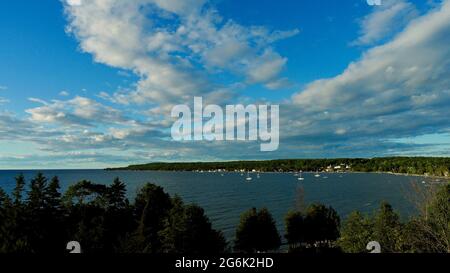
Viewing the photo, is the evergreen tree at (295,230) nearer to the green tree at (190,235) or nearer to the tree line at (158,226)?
Result: the tree line at (158,226)

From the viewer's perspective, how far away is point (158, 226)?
48.3m

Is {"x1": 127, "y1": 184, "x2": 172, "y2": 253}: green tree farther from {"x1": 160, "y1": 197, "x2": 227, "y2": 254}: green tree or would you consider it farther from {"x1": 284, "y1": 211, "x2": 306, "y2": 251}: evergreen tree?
{"x1": 284, "y1": 211, "x2": 306, "y2": 251}: evergreen tree

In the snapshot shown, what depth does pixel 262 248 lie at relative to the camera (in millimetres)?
44625

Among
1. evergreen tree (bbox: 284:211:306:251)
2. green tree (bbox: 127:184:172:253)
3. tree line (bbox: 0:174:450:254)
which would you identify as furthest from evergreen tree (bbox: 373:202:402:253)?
green tree (bbox: 127:184:172:253)

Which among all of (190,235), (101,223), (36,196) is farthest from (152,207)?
(36,196)

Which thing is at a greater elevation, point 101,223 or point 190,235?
point 101,223

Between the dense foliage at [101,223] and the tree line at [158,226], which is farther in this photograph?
the dense foliage at [101,223]

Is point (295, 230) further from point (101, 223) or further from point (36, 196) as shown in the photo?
point (36, 196)

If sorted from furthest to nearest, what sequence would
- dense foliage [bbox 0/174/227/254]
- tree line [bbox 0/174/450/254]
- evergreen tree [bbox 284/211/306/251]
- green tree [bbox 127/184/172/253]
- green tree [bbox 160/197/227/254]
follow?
evergreen tree [bbox 284/211/306/251]
green tree [bbox 127/184/172/253]
green tree [bbox 160/197/227/254]
dense foliage [bbox 0/174/227/254]
tree line [bbox 0/174/450/254]

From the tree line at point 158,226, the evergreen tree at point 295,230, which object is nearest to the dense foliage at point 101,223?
the tree line at point 158,226

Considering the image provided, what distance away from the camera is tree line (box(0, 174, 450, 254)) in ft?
104

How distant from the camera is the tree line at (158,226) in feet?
104
